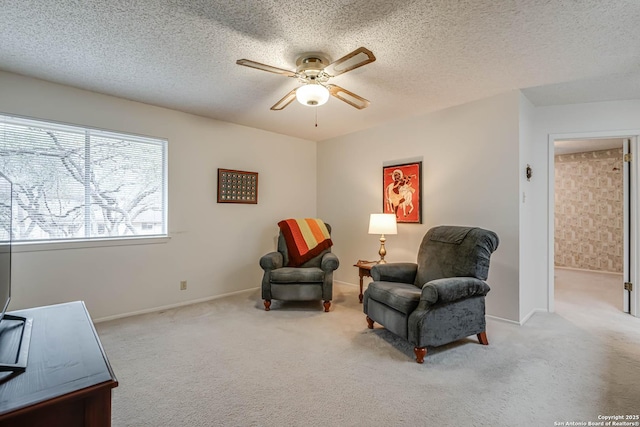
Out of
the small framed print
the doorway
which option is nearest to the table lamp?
the small framed print

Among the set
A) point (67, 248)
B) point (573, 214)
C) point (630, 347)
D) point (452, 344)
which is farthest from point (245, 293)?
point (573, 214)

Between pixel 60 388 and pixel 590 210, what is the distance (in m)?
7.87

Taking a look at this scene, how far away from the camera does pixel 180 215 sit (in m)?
3.71

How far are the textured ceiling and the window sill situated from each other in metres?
1.55

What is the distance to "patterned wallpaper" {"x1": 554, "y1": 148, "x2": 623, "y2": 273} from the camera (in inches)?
219

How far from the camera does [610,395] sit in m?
1.83

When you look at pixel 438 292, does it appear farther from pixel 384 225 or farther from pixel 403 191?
pixel 403 191

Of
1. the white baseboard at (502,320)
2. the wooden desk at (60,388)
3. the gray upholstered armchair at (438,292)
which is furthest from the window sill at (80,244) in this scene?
the white baseboard at (502,320)

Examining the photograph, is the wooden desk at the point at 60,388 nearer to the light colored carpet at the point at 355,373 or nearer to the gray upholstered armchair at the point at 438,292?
the light colored carpet at the point at 355,373

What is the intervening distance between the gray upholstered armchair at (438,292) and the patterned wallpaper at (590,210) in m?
→ 4.89

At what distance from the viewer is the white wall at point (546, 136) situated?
3.34 meters

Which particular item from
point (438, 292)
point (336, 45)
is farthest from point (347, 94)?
point (438, 292)

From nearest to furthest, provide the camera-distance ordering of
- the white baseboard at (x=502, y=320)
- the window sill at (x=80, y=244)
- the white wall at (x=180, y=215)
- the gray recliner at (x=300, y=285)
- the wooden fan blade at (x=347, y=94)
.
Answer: the wooden fan blade at (x=347, y=94) < the window sill at (x=80, y=244) < the white wall at (x=180, y=215) < the white baseboard at (x=502, y=320) < the gray recliner at (x=300, y=285)

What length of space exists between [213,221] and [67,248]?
153 centimetres
